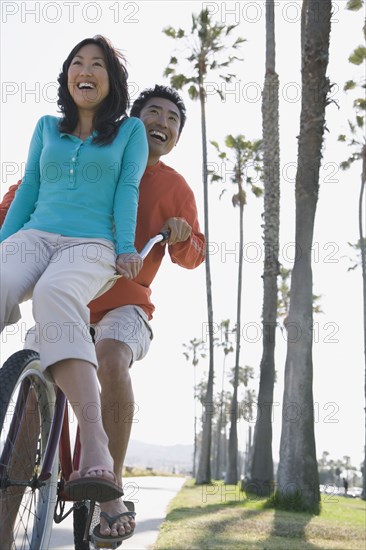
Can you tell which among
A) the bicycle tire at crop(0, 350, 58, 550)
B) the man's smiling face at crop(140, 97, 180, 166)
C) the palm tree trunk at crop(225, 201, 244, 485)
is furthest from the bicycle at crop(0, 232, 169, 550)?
the palm tree trunk at crop(225, 201, 244, 485)

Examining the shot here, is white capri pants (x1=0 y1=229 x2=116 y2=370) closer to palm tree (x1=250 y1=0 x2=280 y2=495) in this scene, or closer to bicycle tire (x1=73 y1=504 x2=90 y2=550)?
bicycle tire (x1=73 y1=504 x2=90 y2=550)

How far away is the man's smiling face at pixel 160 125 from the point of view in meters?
3.66

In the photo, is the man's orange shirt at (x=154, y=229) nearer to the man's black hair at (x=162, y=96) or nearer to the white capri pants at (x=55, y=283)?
the man's black hair at (x=162, y=96)

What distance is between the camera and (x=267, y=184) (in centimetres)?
2023

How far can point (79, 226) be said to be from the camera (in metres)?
2.78

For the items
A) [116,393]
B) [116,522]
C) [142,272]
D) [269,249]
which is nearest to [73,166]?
[142,272]

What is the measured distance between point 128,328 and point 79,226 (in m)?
0.55

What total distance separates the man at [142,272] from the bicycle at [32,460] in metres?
0.21

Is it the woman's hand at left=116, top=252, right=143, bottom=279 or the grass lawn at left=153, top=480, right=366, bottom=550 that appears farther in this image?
the grass lawn at left=153, top=480, right=366, bottom=550

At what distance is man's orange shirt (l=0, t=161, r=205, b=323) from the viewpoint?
325cm

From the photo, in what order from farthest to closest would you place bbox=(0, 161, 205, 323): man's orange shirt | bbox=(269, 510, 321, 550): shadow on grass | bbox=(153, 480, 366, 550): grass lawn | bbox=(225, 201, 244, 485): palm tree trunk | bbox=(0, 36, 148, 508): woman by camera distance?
bbox=(225, 201, 244, 485): palm tree trunk → bbox=(269, 510, 321, 550): shadow on grass → bbox=(153, 480, 366, 550): grass lawn → bbox=(0, 161, 205, 323): man's orange shirt → bbox=(0, 36, 148, 508): woman

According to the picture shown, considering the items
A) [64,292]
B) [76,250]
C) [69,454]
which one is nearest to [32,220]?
[76,250]

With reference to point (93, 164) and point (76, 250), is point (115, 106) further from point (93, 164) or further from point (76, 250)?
point (76, 250)

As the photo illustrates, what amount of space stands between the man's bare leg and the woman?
40cm
